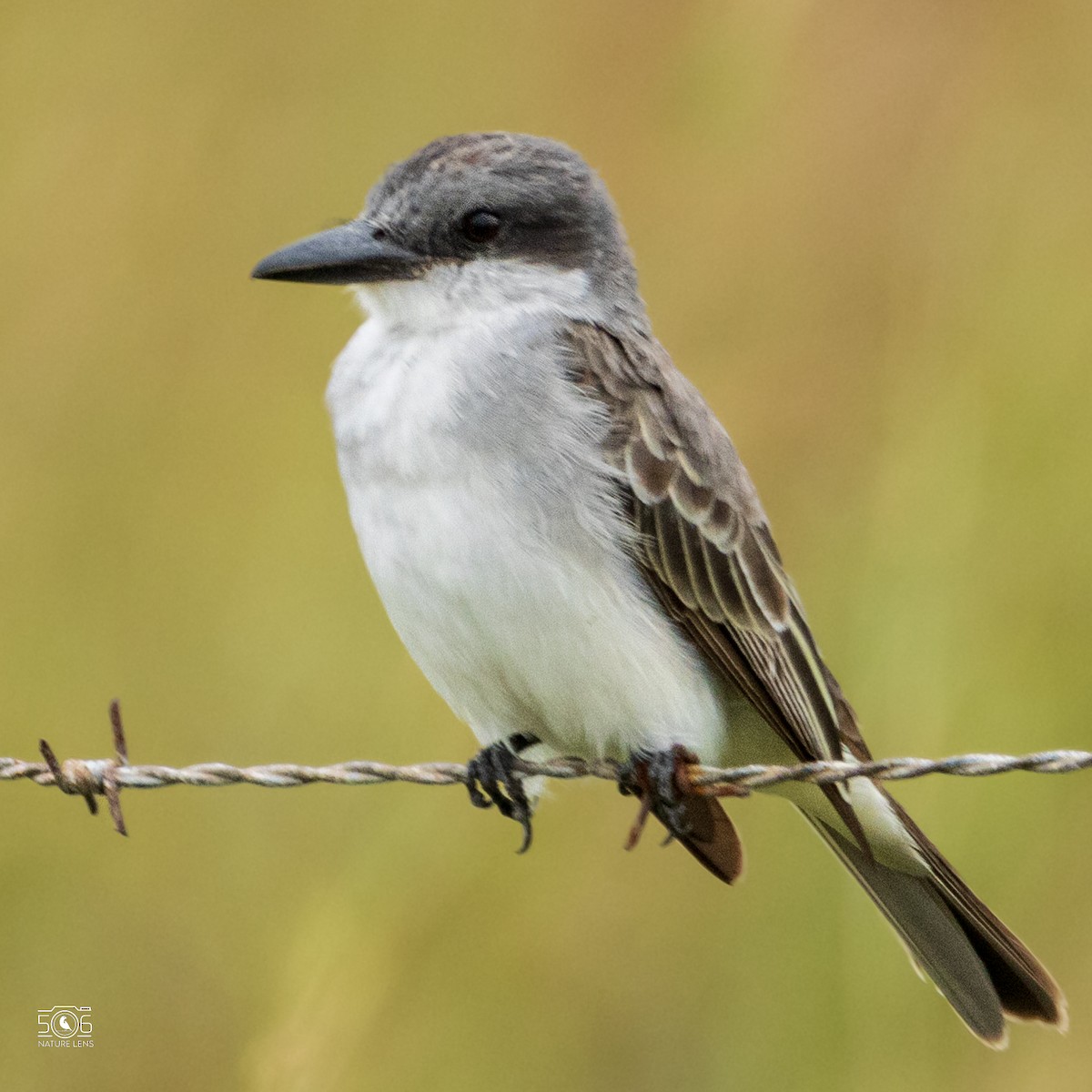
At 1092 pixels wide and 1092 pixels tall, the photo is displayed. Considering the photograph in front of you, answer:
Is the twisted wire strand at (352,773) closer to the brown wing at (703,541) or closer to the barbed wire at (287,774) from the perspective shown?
the barbed wire at (287,774)

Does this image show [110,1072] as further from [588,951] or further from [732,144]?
[732,144]

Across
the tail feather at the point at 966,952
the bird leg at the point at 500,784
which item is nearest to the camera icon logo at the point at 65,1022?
the bird leg at the point at 500,784

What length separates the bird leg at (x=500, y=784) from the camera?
404 centimetres

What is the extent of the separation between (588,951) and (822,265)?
2.08 m

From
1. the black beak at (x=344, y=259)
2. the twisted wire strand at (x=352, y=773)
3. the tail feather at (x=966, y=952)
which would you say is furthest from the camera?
the black beak at (x=344, y=259)

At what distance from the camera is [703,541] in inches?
158

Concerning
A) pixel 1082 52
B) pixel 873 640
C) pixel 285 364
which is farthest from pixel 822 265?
pixel 285 364

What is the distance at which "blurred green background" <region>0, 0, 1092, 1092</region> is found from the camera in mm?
4504

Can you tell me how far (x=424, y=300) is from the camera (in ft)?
13.4

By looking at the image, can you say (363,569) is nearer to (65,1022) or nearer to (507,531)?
(65,1022)

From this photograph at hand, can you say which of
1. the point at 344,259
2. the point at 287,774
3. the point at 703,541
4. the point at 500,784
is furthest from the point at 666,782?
the point at 344,259

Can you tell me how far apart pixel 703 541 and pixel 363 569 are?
175 cm

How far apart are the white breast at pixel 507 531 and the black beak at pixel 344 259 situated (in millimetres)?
118

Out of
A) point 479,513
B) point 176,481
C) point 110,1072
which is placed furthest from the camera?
point 176,481
